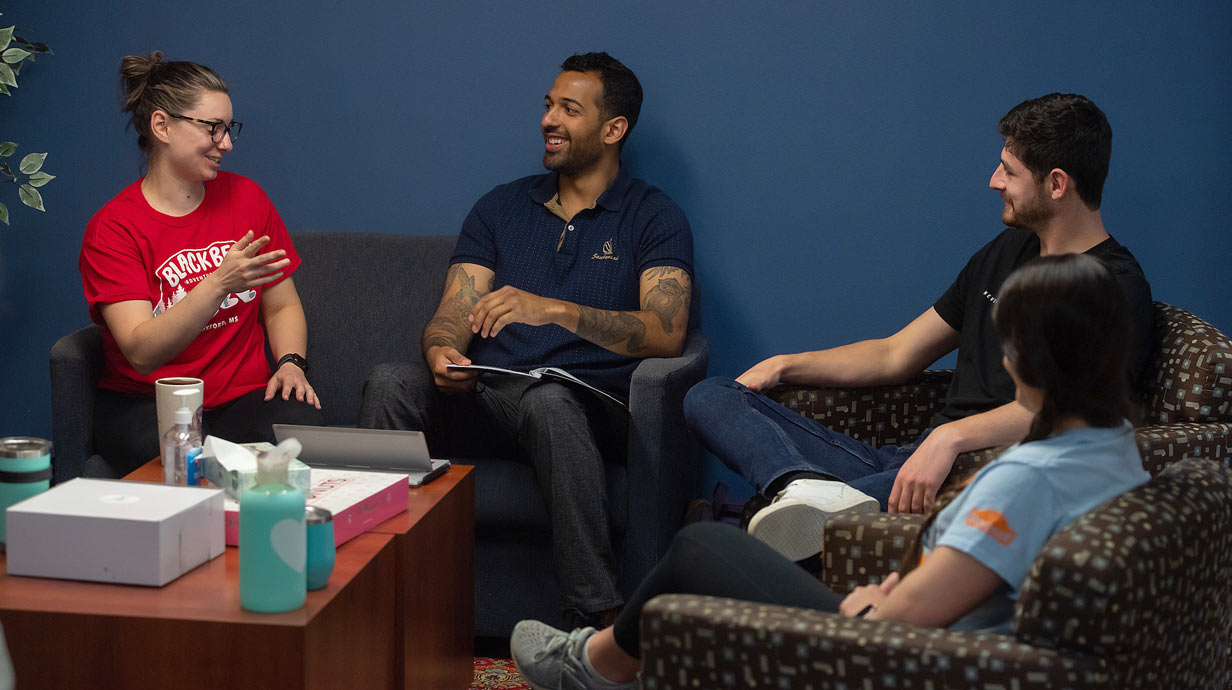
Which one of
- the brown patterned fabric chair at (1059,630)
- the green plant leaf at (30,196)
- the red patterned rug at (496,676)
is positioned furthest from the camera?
the green plant leaf at (30,196)

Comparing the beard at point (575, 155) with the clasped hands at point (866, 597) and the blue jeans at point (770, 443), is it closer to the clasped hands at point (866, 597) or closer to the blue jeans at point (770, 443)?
the blue jeans at point (770, 443)

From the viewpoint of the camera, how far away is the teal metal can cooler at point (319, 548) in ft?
4.79

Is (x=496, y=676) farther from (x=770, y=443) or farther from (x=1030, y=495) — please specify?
(x=1030, y=495)

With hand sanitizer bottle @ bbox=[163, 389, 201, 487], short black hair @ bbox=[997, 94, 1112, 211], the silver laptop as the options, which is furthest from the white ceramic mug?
short black hair @ bbox=[997, 94, 1112, 211]

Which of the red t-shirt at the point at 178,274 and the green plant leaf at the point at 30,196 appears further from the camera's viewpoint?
the green plant leaf at the point at 30,196

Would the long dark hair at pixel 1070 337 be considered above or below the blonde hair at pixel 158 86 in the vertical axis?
below

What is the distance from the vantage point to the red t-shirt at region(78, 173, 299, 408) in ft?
8.20

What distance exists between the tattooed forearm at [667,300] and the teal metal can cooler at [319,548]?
51.7 inches

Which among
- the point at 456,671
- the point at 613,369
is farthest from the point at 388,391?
the point at 456,671

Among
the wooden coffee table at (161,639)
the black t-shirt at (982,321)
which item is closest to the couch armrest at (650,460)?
the black t-shirt at (982,321)

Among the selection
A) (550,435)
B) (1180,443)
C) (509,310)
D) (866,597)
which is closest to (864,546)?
(866,597)

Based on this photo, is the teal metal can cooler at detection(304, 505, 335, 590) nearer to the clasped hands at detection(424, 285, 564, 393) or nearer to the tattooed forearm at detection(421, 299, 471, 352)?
the clasped hands at detection(424, 285, 564, 393)

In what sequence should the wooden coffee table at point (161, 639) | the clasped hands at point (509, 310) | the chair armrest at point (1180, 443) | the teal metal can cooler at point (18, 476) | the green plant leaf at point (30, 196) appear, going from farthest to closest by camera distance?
the green plant leaf at point (30, 196) < the clasped hands at point (509, 310) < the chair armrest at point (1180, 443) < the teal metal can cooler at point (18, 476) < the wooden coffee table at point (161, 639)

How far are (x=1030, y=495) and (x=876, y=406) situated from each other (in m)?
1.25
